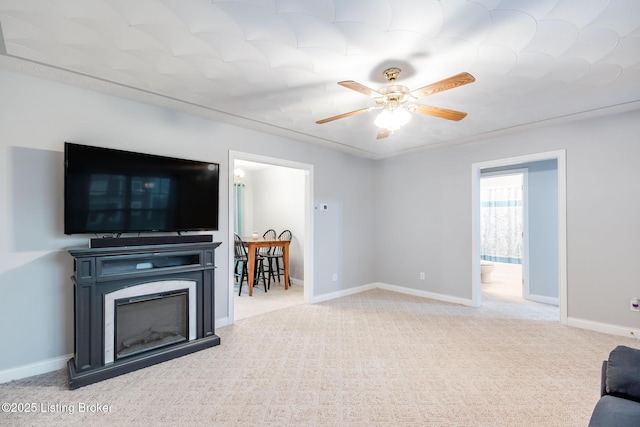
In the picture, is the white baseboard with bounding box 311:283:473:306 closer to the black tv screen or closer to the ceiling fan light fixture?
the black tv screen

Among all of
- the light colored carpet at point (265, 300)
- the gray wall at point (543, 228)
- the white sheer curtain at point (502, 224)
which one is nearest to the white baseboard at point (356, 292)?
the light colored carpet at point (265, 300)

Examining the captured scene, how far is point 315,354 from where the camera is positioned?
2.89 metres

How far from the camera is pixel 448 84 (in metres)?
2.07

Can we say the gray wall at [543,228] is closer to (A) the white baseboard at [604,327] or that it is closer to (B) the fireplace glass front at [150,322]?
(A) the white baseboard at [604,327]

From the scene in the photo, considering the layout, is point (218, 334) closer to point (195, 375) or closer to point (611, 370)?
point (195, 375)

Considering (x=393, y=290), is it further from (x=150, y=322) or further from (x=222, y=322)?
(x=150, y=322)

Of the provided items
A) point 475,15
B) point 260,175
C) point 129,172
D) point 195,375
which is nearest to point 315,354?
point 195,375

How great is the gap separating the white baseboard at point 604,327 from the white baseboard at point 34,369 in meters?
5.23

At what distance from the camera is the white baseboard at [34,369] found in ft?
7.78

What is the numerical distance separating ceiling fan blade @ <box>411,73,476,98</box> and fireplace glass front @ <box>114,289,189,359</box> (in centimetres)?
273

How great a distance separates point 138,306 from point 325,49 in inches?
104

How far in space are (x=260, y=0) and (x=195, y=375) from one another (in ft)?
8.87

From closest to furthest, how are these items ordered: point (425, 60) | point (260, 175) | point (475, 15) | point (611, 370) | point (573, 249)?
point (611, 370) → point (475, 15) → point (425, 60) → point (573, 249) → point (260, 175)

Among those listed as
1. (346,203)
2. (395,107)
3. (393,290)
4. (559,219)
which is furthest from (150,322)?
(559,219)
